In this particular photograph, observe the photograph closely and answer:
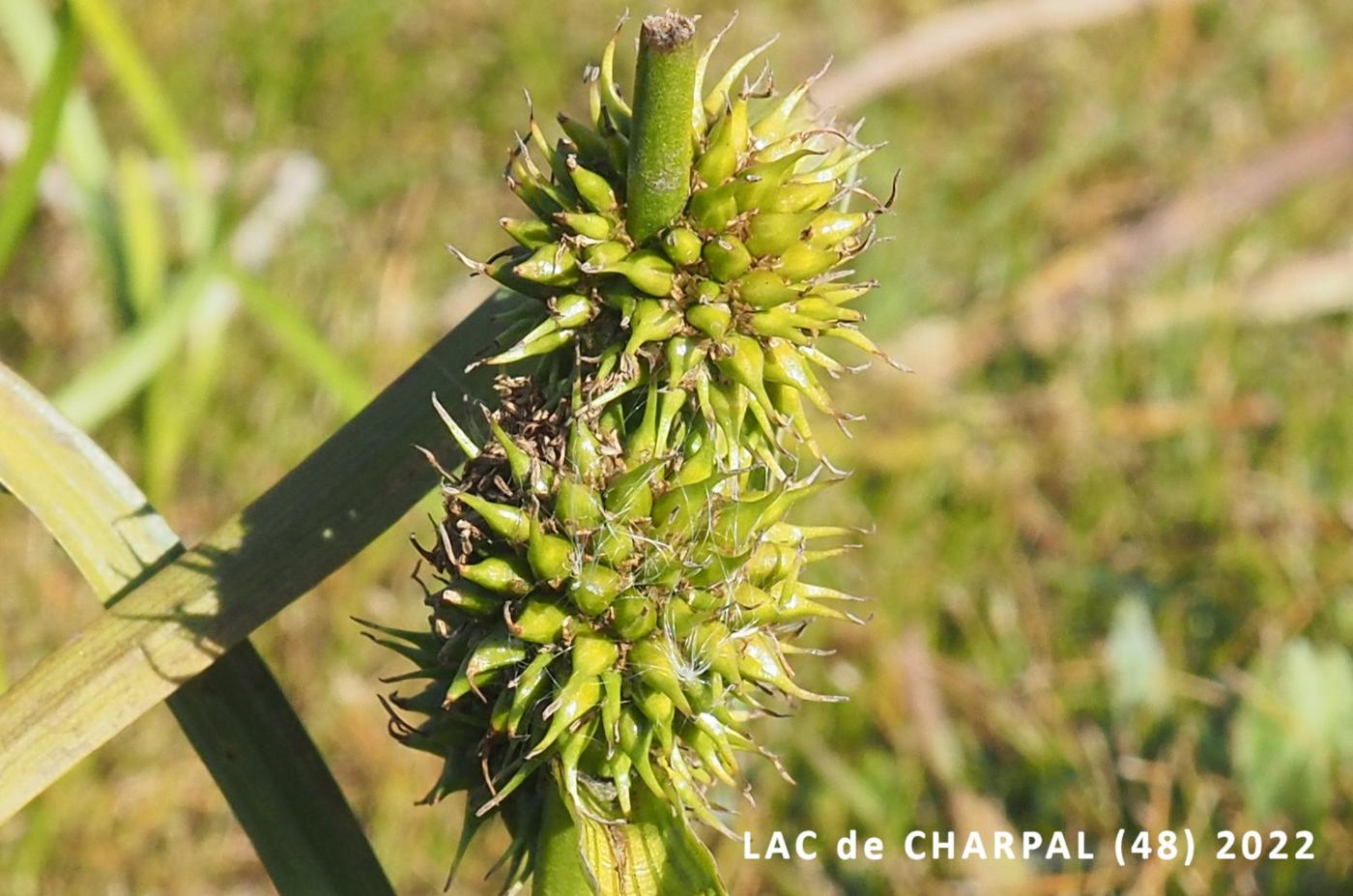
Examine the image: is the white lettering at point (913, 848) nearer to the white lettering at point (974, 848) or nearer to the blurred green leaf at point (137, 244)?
the white lettering at point (974, 848)

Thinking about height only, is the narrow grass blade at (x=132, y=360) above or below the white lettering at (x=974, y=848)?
above

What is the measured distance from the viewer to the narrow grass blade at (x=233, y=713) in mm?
1589

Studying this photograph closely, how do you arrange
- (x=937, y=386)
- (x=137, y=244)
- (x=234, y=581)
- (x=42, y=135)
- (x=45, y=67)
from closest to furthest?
(x=234, y=581) → (x=42, y=135) → (x=45, y=67) → (x=137, y=244) → (x=937, y=386)

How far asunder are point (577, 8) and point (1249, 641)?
9.52 ft

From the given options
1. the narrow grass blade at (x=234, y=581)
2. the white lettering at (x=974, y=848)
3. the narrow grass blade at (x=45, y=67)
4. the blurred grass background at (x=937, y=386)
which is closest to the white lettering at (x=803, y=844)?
the blurred grass background at (x=937, y=386)

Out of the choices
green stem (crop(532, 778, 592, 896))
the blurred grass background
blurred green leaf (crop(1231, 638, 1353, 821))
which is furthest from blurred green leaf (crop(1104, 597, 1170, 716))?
green stem (crop(532, 778, 592, 896))

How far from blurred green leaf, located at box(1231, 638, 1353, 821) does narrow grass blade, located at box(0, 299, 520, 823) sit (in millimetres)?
2152

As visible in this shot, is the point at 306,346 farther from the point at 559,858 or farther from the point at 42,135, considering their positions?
the point at 559,858

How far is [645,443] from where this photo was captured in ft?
4.44

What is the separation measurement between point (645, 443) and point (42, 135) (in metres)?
1.36

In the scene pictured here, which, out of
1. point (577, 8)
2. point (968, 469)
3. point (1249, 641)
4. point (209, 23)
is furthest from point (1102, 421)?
point (209, 23)

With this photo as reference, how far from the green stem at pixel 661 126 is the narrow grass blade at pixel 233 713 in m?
0.64

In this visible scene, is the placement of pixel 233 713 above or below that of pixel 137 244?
below

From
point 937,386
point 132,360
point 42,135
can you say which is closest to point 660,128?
point 42,135
